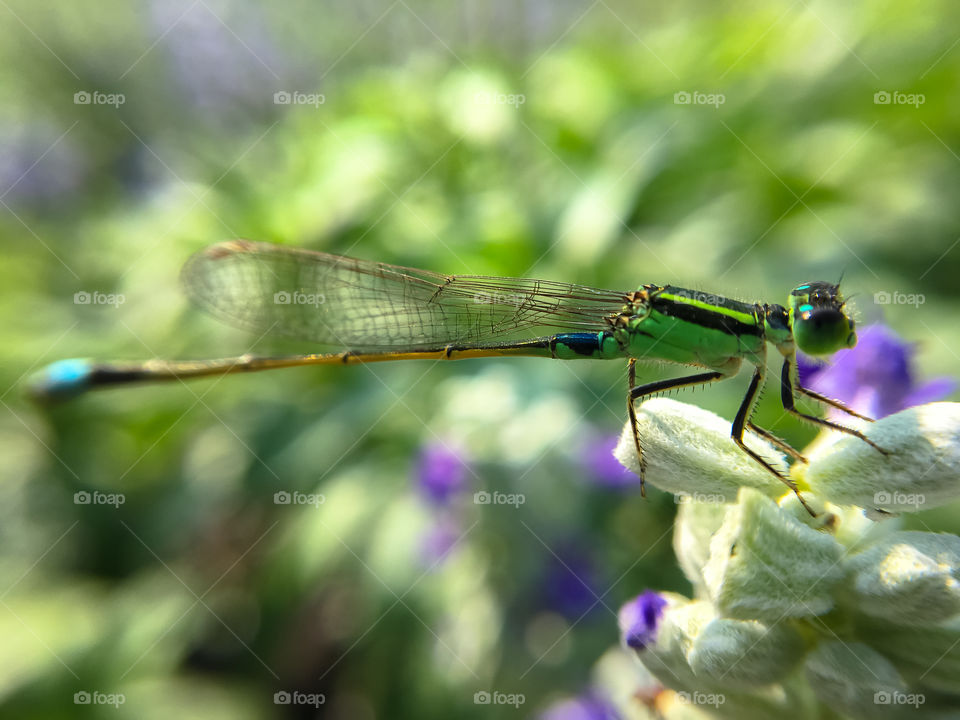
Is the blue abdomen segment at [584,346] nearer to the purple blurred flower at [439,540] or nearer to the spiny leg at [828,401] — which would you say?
the spiny leg at [828,401]

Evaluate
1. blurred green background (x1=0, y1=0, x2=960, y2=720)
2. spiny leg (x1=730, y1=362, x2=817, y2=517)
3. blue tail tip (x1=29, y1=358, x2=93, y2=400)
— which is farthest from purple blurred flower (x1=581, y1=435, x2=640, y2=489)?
blue tail tip (x1=29, y1=358, x2=93, y2=400)

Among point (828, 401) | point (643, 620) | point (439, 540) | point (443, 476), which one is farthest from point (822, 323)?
point (439, 540)

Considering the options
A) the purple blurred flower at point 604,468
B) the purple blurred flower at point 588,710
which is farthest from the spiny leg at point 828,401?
the purple blurred flower at point 604,468

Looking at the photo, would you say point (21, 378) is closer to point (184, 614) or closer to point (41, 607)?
point (41, 607)

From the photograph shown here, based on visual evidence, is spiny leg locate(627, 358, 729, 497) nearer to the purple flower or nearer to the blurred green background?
the blurred green background

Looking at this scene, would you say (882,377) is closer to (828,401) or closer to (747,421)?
(828,401)

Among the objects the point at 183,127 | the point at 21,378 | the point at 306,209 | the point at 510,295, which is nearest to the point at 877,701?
the point at 510,295
